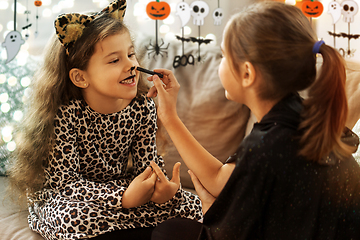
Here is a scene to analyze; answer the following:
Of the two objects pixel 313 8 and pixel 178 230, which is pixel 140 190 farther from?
pixel 313 8

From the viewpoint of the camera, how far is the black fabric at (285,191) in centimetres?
66

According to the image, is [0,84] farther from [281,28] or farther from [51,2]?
[281,28]

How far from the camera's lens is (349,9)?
1.50 metres

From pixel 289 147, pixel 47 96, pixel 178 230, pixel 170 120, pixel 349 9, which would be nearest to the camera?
pixel 289 147

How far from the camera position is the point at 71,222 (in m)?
0.93

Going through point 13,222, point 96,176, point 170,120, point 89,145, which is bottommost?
point 13,222

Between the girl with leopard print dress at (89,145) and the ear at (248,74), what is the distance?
39 cm

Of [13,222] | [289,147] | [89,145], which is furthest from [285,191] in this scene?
[13,222]

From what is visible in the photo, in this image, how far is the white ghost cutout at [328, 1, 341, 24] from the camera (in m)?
1.51

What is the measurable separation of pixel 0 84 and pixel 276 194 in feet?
4.13

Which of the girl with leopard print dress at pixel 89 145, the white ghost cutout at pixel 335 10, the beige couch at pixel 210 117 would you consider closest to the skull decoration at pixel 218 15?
the beige couch at pixel 210 117

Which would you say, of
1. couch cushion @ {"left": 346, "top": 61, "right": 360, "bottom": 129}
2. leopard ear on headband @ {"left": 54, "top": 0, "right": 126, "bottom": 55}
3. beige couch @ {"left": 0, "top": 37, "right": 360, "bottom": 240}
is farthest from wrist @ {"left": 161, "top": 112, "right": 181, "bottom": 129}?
couch cushion @ {"left": 346, "top": 61, "right": 360, "bottom": 129}

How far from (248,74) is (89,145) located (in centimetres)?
60

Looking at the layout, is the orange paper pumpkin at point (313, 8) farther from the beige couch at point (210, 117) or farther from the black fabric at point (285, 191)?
the black fabric at point (285, 191)
